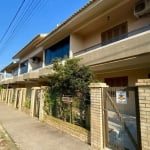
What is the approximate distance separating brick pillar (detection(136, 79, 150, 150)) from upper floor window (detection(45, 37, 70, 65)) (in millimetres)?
10748

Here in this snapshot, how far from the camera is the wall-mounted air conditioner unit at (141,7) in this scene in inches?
352

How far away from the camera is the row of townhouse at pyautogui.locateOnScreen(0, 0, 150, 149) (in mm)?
8703

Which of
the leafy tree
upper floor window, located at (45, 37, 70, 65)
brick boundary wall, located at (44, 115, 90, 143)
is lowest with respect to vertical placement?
brick boundary wall, located at (44, 115, 90, 143)

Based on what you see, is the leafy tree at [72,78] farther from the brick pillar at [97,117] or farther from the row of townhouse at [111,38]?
A: the row of townhouse at [111,38]

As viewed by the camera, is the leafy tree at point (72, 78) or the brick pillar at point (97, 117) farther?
the leafy tree at point (72, 78)

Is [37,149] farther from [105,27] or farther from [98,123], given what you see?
[105,27]

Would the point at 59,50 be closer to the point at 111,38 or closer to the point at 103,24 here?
the point at 103,24

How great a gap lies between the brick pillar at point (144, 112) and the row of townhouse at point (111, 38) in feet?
13.6

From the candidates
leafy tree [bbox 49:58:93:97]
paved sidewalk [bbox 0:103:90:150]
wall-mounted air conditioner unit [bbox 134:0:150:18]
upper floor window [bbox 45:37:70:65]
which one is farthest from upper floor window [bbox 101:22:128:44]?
paved sidewalk [bbox 0:103:90:150]

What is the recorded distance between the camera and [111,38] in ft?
40.5

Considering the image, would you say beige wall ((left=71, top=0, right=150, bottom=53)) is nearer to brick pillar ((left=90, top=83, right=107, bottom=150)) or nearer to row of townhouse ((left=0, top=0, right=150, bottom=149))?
row of townhouse ((left=0, top=0, right=150, bottom=149))

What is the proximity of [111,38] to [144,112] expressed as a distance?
901cm

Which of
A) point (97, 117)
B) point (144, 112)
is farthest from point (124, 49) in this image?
point (144, 112)

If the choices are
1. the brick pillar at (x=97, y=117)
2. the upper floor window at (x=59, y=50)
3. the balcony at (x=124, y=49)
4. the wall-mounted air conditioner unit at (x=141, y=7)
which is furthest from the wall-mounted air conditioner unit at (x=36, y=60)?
the brick pillar at (x=97, y=117)
